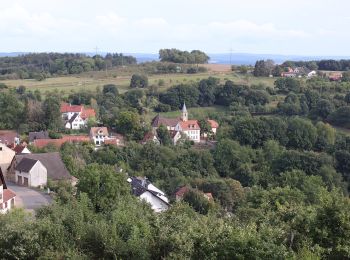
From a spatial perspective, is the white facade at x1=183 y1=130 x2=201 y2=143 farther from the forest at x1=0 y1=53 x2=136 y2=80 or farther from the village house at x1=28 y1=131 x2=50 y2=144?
the forest at x1=0 y1=53 x2=136 y2=80

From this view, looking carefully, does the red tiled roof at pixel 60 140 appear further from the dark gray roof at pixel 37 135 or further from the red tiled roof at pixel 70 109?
the red tiled roof at pixel 70 109

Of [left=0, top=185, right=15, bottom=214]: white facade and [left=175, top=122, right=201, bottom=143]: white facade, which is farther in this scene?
[left=175, top=122, right=201, bottom=143]: white facade

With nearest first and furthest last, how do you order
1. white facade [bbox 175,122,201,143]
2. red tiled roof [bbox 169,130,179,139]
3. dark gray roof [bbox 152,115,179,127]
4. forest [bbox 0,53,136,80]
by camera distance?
red tiled roof [bbox 169,130,179,139] → white facade [bbox 175,122,201,143] → dark gray roof [bbox 152,115,179,127] → forest [bbox 0,53,136,80]

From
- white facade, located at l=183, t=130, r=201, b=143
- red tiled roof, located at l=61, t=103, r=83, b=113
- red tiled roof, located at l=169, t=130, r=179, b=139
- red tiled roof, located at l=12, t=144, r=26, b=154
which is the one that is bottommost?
white facade, located at l=183, t=130, r=201, b=143

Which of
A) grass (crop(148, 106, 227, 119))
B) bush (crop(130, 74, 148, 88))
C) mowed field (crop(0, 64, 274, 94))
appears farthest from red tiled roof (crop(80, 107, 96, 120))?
bush (crop(130, 74, 148, 88))

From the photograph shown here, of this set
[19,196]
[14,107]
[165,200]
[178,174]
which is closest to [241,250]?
[19,196]

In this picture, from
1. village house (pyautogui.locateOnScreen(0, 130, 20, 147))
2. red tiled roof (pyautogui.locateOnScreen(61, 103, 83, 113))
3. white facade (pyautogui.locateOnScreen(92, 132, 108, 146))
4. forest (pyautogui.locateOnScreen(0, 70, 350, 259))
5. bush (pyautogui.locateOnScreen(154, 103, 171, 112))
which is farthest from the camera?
bush (pyautogui.locateOnScreen(154, 103, 171, 112))

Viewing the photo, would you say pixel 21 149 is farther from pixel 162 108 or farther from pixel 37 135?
pixel 162 108

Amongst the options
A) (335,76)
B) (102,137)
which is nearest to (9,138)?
(102,137)
